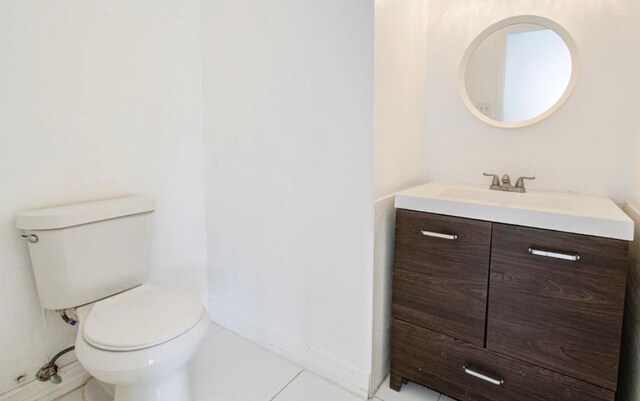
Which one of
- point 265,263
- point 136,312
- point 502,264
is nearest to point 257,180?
point 265,263

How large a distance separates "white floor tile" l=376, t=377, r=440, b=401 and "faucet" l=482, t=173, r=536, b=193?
36.4 inches

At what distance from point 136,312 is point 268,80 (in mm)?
1115

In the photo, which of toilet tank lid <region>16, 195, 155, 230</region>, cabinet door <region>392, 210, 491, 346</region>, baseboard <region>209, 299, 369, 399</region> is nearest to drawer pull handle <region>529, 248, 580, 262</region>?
cabinet door <region>392, 210, 491, 346</region>

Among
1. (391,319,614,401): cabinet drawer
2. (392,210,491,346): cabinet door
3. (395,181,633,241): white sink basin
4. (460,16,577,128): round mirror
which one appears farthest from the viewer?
(460,16,577,128): round mirror

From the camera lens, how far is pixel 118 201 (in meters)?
1.57

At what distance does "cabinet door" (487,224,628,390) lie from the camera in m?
1.12

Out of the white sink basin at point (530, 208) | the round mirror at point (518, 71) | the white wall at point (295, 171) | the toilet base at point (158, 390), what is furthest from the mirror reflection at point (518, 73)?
the toilet base at point (158, 390)

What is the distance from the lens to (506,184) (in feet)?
5.32

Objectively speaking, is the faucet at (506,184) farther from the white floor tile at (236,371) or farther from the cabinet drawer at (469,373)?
the white floor tile at (236,371)

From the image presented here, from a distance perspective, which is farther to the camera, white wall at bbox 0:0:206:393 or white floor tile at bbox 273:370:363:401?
white floor tile at bbox 273:370:363:401

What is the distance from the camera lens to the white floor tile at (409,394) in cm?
154

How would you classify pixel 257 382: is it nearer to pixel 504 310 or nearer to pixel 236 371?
pixel 236 371

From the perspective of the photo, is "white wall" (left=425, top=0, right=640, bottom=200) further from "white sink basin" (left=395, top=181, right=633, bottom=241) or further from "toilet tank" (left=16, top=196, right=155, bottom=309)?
"toilet tank" (left=16, top=196, right=155, bottom=309)

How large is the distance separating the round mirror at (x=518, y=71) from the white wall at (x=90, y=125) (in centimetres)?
142
